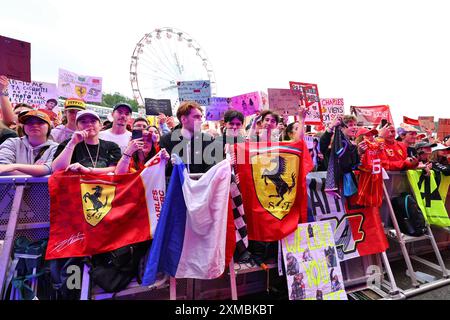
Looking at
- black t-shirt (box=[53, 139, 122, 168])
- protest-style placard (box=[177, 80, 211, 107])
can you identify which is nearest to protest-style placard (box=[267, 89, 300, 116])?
black t-shirt (box=[53, 139, 122, 168])

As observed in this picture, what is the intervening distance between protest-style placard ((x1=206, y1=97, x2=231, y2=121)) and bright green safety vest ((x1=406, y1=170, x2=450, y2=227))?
11.3 ft

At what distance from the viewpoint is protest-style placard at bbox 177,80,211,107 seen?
5.80 metres

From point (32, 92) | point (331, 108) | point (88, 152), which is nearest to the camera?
point (88, 152)

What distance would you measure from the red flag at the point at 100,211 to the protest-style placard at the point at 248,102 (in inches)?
124

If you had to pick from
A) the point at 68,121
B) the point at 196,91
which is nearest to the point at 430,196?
the point at 196,91

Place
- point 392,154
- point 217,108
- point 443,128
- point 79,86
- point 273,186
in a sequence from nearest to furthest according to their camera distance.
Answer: point 273,186, point 392,154, point 217,108, point 443,128, point 79,86

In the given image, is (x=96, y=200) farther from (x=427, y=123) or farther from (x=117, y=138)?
(x=427, y=123)

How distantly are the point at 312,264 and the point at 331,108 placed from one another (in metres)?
4.08

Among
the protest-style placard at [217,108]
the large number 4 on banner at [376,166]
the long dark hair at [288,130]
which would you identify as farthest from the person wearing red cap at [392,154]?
the protest-style placard at [217,108]

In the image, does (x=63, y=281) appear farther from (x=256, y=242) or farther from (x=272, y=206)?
(x=272, y=206)

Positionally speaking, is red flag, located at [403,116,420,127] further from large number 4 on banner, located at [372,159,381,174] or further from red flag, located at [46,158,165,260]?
red flag, located at [46,158,165,260]

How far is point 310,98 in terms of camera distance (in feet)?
12.6

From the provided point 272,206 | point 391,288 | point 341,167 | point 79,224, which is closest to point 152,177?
point 79,224

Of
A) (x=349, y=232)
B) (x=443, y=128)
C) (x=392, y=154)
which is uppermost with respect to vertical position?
(x=443, y=128)
